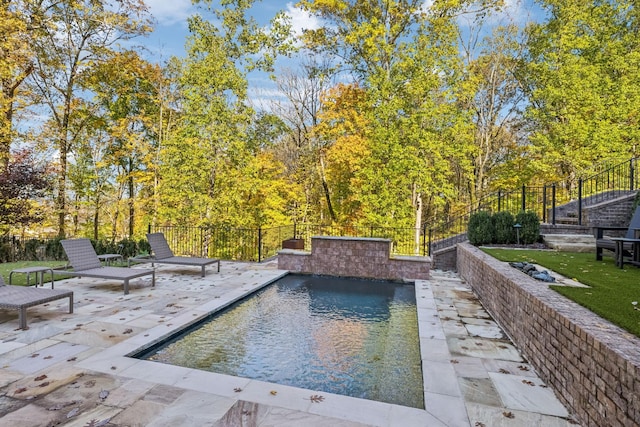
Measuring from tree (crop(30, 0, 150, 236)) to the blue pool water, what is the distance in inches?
464

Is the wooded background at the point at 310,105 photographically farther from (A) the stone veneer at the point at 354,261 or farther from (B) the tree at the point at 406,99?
(A) the stone veneer at the point at 354,261

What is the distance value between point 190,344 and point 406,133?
1270 centimetres

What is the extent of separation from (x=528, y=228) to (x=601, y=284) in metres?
4.70

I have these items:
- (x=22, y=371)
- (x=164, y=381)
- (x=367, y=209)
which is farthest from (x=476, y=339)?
(x=367, y=209)

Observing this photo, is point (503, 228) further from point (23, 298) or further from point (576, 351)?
point (23, 298)

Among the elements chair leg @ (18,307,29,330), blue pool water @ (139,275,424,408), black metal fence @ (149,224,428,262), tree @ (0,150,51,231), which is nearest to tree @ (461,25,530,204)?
black metal fence @ (149,224,428,262)

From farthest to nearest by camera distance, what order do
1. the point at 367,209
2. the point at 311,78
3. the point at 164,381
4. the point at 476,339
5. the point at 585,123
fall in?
the point at 311,78 < the point at 367,209 < the point at 585,123 < the point at 476,339 < the point at 164,381

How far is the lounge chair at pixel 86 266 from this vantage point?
6.15m

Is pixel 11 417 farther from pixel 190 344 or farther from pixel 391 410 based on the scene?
pixel 391 410

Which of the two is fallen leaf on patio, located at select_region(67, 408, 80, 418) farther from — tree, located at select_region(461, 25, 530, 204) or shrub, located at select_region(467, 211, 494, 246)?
tree, located at select_region(461, 25, 530, 204)

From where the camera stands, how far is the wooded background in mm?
13320

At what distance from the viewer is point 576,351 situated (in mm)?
2604

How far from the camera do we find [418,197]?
1540 cm

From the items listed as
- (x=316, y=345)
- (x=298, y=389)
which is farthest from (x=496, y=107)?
(x=298, y=389)
